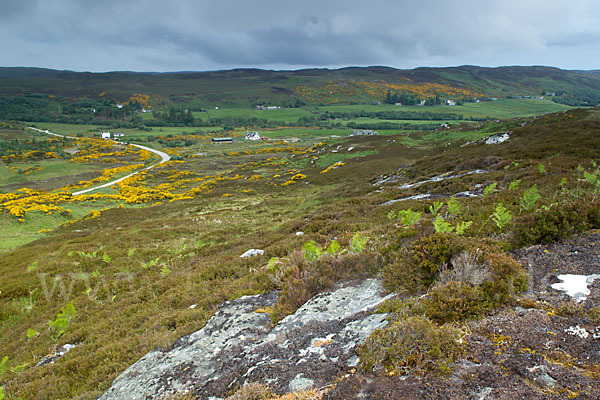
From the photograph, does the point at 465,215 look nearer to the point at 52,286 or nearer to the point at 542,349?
the point at 542,349

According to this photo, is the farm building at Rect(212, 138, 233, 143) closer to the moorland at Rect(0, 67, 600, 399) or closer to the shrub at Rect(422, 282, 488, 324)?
the moorland at Rect(0, 67, 600, 399)

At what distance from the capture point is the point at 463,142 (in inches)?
1529

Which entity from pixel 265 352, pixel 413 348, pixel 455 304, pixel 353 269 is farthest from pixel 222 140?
pixel 413 348

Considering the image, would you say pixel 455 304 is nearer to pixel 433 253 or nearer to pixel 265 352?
pixel 433 253

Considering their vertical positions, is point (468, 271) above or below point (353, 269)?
above

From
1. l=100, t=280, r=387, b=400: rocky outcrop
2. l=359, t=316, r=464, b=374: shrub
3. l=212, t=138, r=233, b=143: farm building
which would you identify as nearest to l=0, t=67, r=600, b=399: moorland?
l=359, t=316, r=464, b=374: shrub

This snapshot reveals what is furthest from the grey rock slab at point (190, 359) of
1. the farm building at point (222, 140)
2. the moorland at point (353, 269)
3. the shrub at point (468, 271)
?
the farm building at point (222, 140)

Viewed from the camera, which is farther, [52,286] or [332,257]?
[52,286]

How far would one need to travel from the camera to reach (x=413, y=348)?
12.5 ft

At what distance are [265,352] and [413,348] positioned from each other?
100 inches

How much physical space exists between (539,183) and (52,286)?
70.2 feet

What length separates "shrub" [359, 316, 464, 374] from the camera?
364 cm

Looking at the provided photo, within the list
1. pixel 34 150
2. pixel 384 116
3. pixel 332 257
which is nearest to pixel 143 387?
pixel 332 257

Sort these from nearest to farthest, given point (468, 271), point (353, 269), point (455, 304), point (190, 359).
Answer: point (455, 304), point (468, 271), point (190, 359), point (353, 269)
